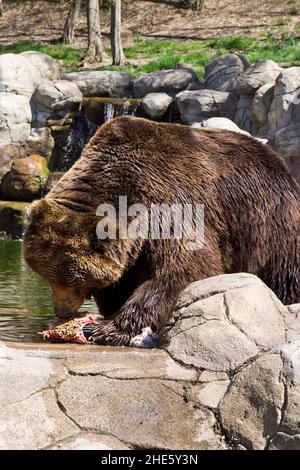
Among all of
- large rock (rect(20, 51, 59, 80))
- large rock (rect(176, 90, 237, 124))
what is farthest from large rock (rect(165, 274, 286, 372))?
large rock (rect(20, 51, 59, 80))

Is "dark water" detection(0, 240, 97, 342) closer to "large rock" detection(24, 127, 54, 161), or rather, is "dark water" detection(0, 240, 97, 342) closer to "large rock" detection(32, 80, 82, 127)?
"large rock" detection(24, 127, 54, 161)

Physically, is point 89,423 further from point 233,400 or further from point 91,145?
point 91,145

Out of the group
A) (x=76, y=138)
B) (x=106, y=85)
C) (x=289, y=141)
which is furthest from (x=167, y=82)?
(x=289, y=141)

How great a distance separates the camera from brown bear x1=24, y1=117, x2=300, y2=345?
549 cm

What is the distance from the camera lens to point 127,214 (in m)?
5.60

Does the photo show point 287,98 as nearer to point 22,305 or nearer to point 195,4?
point 22,305

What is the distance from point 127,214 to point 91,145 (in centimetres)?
73

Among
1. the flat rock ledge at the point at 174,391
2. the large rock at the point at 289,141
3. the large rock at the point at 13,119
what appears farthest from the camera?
the large rock at the point at 13,119

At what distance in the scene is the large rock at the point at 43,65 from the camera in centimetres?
2381

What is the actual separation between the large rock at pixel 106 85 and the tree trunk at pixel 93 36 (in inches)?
251

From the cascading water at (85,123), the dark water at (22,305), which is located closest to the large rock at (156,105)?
the cascading water at (85,123)

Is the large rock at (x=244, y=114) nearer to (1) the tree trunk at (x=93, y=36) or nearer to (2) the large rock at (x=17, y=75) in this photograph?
(2) the large rock at (x=17, y=75)

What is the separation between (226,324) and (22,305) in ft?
13.8

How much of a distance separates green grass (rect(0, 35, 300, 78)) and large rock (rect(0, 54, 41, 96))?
370 cm
